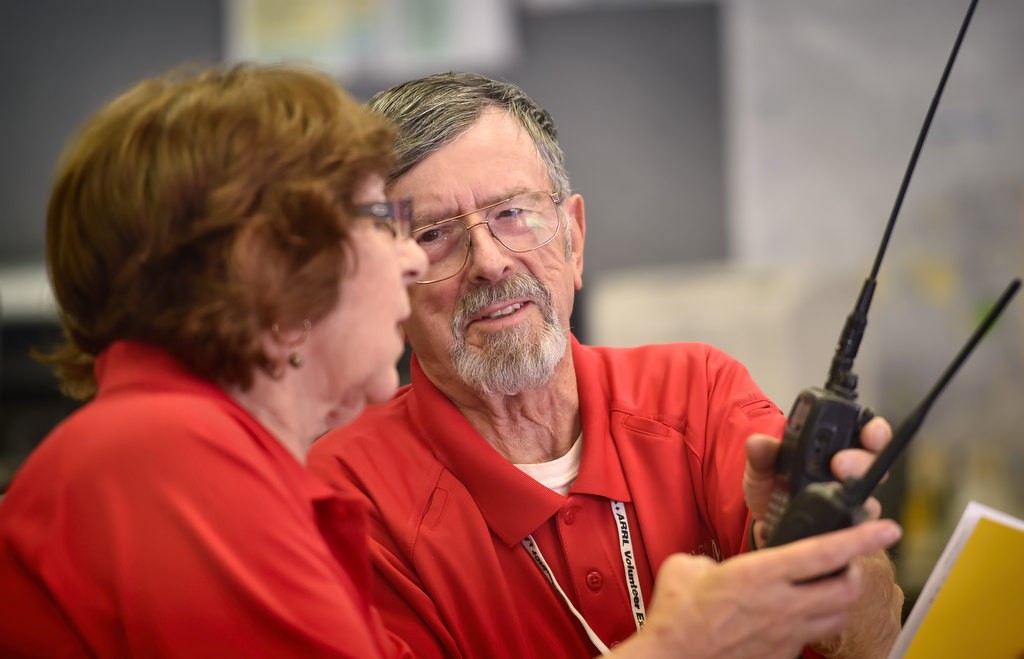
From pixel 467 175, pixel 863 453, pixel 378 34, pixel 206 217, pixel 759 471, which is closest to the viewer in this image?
pixel 206 217

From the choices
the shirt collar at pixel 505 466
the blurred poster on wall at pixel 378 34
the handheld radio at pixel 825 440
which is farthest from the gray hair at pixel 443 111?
the blurred poster on wall at pixel 378 34

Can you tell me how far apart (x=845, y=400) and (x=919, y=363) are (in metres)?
3.19

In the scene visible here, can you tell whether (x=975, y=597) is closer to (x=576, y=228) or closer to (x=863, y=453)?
(x=863, y=453)

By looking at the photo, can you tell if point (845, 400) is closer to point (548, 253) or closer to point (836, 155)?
point (548, 253)

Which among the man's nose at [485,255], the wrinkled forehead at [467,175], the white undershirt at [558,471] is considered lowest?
the white undershirt at [558,471]

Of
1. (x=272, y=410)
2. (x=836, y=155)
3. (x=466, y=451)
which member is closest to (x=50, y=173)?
(x=836, y=155)

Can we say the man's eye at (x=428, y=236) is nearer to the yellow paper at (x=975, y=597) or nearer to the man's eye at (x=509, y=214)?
the man's eye at (x=509, y=214)

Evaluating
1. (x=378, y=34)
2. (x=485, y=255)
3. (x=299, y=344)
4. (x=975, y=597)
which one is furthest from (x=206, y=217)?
(x=378, y=34)

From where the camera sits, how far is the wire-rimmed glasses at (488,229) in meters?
1.57

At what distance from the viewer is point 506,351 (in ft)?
5.07

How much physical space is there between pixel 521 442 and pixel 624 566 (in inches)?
10.1

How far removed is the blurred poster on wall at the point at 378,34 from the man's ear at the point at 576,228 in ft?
8.61

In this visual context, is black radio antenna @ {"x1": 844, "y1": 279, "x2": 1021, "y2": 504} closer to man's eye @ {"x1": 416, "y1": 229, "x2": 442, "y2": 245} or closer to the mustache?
the mustache

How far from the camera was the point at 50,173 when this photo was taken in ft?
14.4
